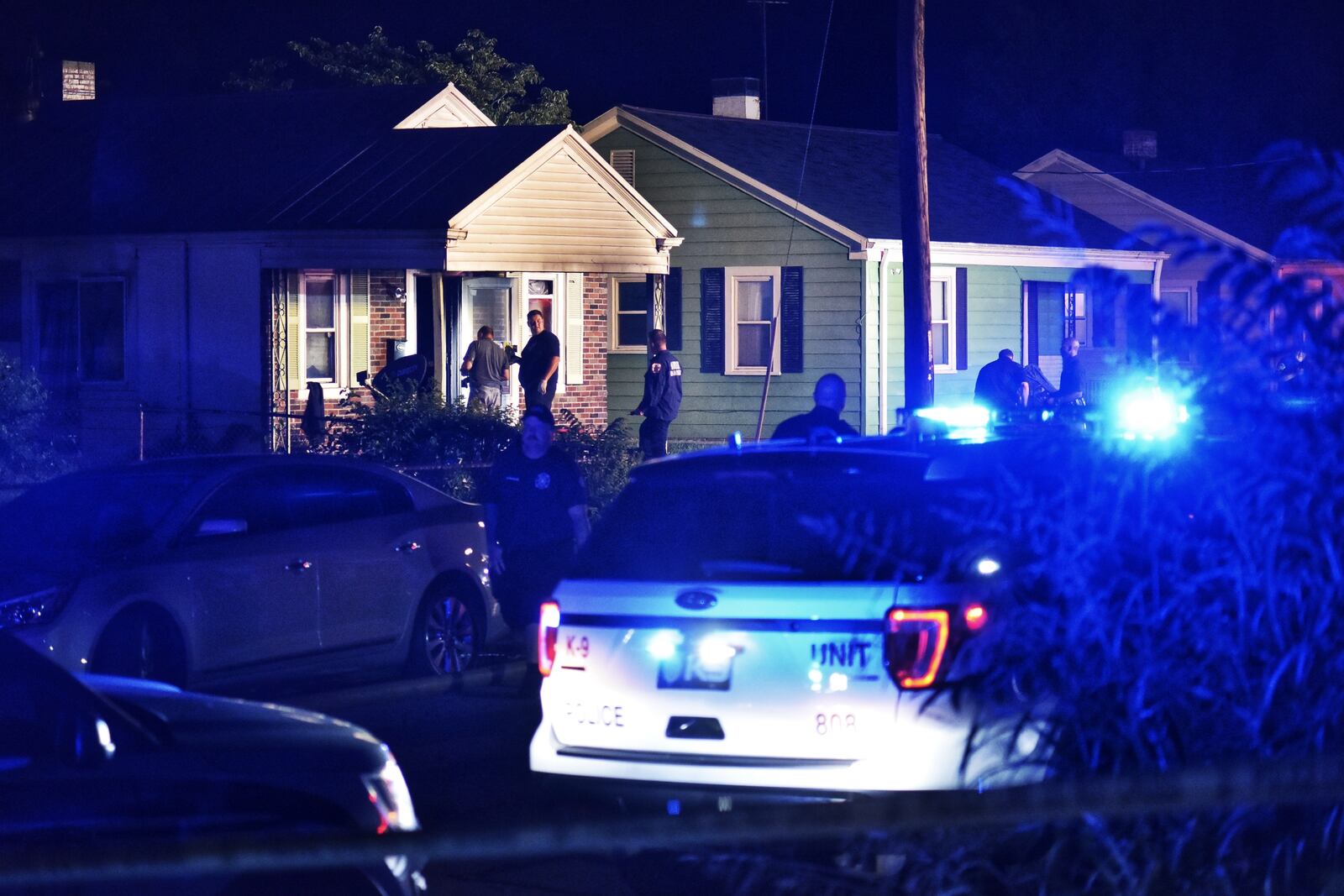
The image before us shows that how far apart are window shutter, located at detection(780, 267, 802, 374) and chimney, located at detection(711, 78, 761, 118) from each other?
22.7 ft

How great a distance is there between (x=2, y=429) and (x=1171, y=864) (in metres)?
18.2

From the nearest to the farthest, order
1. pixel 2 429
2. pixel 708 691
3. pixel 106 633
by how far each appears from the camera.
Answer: pixel 708 691
pixel 106 633
pixel 2 429

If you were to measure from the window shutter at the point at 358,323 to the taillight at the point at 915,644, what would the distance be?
65.8 feet

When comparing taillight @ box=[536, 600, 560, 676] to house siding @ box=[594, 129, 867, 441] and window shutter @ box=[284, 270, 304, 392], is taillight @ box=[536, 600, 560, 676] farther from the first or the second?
house siding @ box=[594, 129, 867, 441]

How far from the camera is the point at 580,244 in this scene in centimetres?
2467

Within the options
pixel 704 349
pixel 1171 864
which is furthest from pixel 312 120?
pixel 1171 864

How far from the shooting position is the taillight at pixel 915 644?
5750 millimetres

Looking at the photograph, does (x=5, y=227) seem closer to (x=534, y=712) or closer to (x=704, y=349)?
(x=704, y=349)

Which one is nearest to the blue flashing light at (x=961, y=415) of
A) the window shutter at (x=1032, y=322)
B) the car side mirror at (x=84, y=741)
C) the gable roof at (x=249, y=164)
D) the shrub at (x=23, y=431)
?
the car side mirror at (x=84, y=741)

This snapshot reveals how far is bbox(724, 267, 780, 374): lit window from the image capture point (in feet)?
92.4

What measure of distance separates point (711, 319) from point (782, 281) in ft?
4.50

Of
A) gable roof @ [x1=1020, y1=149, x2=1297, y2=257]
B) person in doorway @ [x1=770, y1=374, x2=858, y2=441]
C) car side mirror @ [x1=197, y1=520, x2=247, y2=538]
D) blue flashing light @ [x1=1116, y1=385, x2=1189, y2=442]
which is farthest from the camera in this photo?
gable roof @ [x1=1020, y1=149, x2=1297, y2=257]

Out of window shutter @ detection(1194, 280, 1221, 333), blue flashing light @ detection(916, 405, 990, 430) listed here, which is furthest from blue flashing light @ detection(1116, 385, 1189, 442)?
blue flashing light @ detection(916, 405, 990, 430)

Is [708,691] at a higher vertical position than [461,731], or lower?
higher
